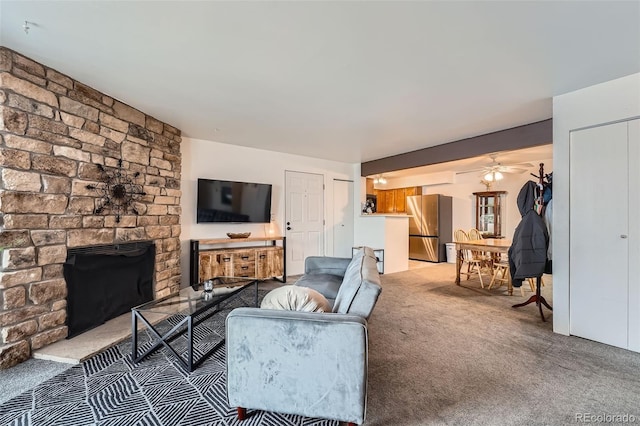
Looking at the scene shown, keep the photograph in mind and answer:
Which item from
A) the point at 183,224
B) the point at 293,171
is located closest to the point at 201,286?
the point at 183,224

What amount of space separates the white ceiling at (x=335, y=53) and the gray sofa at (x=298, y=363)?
1740 millimetres

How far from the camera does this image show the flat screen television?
4.34 meters

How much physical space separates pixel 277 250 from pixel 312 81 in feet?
9.89

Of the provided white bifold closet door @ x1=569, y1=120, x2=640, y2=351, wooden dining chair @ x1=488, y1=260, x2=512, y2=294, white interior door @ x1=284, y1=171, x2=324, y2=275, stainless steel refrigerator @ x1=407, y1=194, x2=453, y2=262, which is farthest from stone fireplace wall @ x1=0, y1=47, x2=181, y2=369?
stainless steel refrigerator @ x1=407, y1=194, x2=453, y2=262

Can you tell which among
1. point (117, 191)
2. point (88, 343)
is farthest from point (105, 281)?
point (117, 191)

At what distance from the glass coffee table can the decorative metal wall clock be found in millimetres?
1110

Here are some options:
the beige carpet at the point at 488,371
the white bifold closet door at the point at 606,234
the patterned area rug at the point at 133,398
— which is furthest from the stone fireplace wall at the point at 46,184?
the white bifold closet door at the point at 606,234

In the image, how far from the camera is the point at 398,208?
8273mm

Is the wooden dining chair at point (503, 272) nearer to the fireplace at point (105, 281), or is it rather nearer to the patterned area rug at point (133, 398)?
the patterned area rug at point (133, 398)

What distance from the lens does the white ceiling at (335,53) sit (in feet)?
5.55

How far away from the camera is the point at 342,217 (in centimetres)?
624

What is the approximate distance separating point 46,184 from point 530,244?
4.58 m

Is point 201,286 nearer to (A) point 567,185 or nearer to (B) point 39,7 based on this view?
(B) point 39,7

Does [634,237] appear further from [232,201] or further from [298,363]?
[232,201]
